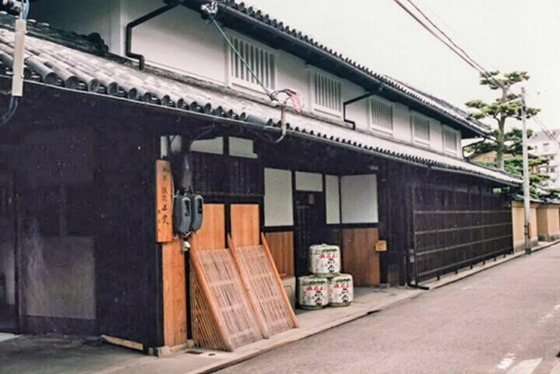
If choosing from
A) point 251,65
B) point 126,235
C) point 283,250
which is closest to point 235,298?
point 126,235

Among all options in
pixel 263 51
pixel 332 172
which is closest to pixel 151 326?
pixel 263 51

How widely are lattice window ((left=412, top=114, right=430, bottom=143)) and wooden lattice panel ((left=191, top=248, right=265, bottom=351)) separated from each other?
14877mm

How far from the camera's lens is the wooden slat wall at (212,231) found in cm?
998

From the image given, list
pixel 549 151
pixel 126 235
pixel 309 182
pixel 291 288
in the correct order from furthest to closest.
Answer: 1. pixel 549 151
2. pixel 309 182
3. pixel 291 288
4. pixel 126 235

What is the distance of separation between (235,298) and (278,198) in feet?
13.7

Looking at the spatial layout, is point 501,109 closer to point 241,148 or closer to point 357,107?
point 357,107

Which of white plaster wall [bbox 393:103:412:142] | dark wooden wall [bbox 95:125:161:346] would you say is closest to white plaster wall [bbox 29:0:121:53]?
dark wooden wall [bbox 95:125:161:346]

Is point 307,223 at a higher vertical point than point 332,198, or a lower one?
lower

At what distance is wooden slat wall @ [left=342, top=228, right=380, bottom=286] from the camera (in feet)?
57.0

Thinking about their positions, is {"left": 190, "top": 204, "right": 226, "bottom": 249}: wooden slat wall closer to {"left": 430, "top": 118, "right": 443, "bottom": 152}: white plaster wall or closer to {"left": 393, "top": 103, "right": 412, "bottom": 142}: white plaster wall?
{"left": 393, "top": 103, "right": 412, "bottom": 142}: white plaster wall

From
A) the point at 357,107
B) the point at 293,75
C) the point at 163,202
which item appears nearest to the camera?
the point at 163,202

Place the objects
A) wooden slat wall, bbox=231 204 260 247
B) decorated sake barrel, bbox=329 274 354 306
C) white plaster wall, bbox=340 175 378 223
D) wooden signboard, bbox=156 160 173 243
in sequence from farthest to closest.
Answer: white plaster wall, bbox=340 175 378 223 < decorated sake barrel, bbox=329 274 354 306 < wooden slat wall, bbox=231 204 260 247 < wooden signboard, bbox=156 160 173 243

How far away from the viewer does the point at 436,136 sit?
26531mm

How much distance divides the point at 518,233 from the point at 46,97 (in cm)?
3372
